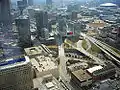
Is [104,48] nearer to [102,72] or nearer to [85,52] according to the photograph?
[85,52]

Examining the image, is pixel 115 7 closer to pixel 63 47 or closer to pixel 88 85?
pixel 63 47

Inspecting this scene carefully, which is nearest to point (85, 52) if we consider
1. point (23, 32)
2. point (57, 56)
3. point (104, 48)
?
point (104, 48)

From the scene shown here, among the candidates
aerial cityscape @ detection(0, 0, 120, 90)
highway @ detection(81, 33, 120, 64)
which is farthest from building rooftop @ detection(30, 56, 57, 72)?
highway @ detection(81, 33, 120, 64)

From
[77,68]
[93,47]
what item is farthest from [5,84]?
[93,47]

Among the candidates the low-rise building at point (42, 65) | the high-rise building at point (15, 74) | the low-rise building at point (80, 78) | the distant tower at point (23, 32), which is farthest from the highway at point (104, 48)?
the high-rise building at point (15, 74)

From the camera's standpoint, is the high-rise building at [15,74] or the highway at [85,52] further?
the highway at [85,52]

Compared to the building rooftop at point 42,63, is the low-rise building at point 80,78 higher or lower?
lower

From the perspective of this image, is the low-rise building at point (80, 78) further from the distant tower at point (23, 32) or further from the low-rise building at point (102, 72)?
the distant tower at point (23, 32)

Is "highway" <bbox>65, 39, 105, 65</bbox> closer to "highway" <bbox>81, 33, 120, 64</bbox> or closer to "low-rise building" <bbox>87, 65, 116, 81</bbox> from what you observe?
"highway" <bbox>81, 33, 120, 64</bbox>
